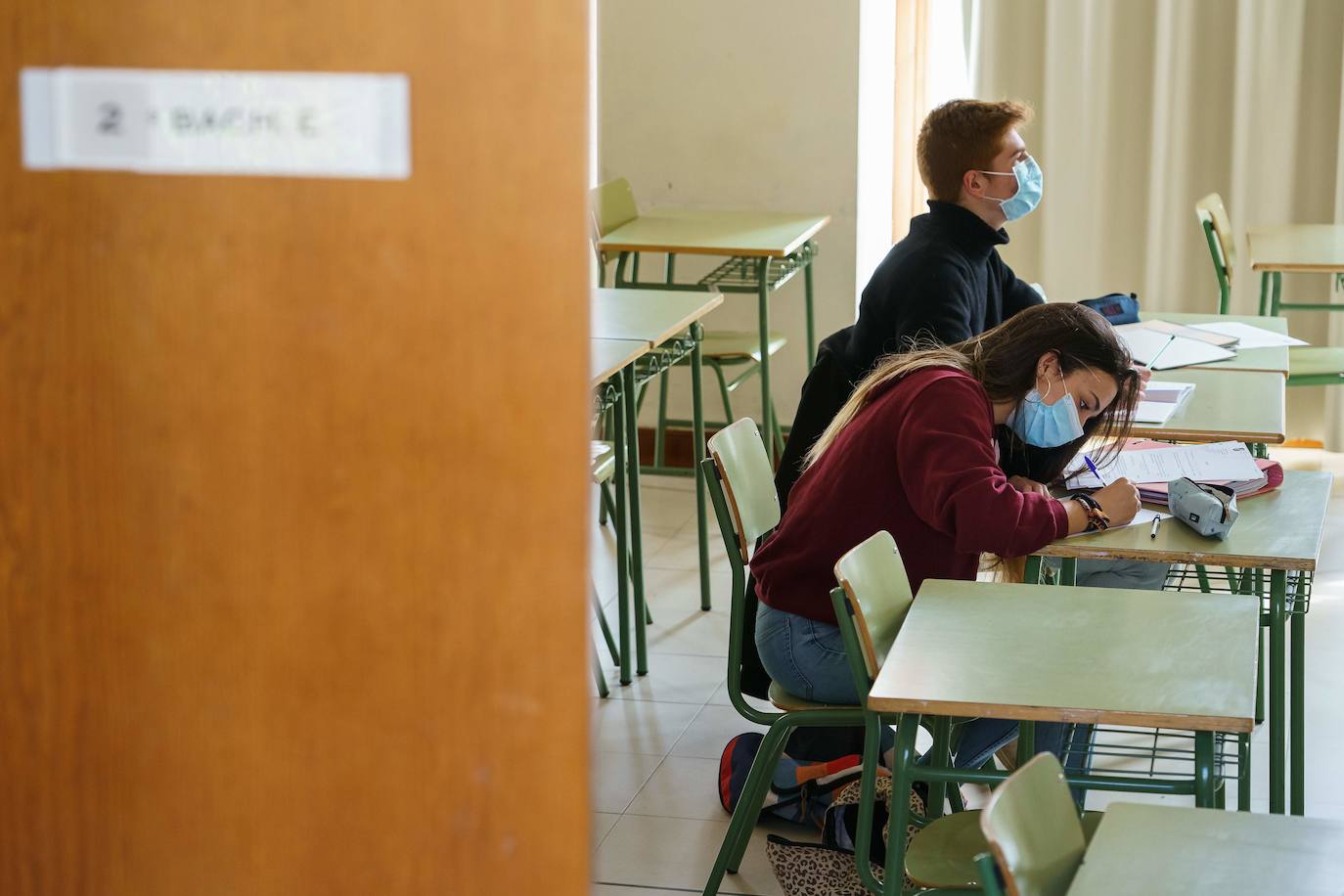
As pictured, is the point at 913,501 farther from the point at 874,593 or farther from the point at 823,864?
the point at 823,864

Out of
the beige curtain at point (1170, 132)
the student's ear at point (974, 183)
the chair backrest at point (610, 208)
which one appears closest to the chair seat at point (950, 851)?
the student's ear at point (974, 183)

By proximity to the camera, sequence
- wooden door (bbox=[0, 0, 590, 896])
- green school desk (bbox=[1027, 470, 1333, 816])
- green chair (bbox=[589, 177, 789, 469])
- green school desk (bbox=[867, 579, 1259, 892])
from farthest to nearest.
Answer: green chair (bbox=[589, 177, 789, 469]) → green school desk (bbox=[1027, 470, 1333, 816]) → green school desk (bbox=[867, 579, 1259, 892]) → wooden door (bbox=[0, 0, 590, 896])

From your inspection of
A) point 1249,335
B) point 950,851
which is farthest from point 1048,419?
point 1249,335

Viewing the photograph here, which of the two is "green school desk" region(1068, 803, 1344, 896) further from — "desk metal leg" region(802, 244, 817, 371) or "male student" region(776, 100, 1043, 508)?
"desk metal leg" region(802, 244, 817, 371)

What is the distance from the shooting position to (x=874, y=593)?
1987mm

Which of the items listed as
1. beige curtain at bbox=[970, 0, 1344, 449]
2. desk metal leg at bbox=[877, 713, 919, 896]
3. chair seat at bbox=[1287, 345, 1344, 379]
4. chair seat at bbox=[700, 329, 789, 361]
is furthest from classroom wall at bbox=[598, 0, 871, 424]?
desk metal leg at bbox=[877, 713, 919, 896]

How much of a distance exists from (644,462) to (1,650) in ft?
14.5

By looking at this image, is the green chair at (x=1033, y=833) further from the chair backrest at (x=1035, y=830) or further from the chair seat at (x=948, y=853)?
the chair seat at (x=948, y=853)

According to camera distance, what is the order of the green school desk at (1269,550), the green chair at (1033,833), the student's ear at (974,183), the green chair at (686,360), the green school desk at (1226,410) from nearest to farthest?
the green chair at (1033,833), the green school desk at (1269,550), the green school desk at (1226,410), the student's ear at (974,183), the green chair at (686,360)

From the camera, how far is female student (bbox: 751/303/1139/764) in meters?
2.24

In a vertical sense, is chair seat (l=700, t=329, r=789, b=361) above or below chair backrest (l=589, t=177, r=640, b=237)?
below

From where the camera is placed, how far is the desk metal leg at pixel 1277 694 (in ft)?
7.39

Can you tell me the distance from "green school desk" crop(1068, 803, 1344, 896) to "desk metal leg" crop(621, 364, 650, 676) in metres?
1.96

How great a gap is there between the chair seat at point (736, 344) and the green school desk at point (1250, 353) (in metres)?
1.16
